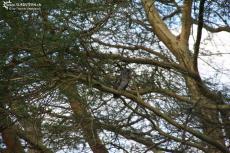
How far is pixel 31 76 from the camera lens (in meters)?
4.17

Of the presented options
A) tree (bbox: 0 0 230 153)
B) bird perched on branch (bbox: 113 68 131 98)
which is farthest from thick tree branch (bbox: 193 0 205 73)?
bird perched on branch (bbox: 113 68 131 98)

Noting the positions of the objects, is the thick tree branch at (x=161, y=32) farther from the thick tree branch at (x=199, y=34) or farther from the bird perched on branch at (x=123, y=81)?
the bird perched on branch at (x=123, y=81)

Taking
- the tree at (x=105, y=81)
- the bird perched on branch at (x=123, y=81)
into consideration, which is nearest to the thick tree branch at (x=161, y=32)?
the tree at (x=105, y=81)

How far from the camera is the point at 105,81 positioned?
4.41 meters

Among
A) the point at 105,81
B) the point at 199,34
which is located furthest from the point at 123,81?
the point at 199,34

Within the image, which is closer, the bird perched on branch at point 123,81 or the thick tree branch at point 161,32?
the bird perched on branch at point 123,81

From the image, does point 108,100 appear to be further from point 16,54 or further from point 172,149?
point 16,54

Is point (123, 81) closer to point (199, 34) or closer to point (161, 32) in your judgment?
point (199, 34)

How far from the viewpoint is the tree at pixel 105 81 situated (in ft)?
13.1

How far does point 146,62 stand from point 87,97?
118 cm

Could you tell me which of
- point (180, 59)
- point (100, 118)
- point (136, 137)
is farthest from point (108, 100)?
point (180, 59)

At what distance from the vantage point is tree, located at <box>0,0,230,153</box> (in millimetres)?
3990

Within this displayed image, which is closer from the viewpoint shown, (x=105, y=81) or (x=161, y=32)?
(x=105, y=81)

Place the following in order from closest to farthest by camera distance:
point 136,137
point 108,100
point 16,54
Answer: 1. point 16,54
2. point 108,100
3. point 136,137
